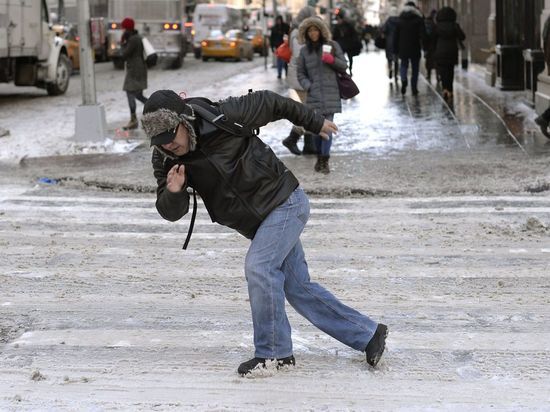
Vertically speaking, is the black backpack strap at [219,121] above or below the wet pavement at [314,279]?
above

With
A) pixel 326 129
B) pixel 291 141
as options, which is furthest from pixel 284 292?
pixel 291 141

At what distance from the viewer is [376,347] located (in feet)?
17.8

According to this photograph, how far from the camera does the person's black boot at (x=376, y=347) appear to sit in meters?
5.40

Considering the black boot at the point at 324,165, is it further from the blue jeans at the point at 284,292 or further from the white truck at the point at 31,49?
the white truck at the point at 31,49

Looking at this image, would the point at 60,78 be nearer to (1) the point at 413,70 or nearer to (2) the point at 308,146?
(1) the point at 413,70

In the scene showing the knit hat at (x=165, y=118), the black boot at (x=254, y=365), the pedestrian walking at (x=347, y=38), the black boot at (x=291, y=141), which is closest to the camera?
the knit hat at (x=165, y=118)

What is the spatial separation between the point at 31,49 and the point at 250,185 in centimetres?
2076

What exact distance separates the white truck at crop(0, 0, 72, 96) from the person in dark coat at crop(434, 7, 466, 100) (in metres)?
9.51

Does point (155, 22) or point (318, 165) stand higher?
point (155, 22)

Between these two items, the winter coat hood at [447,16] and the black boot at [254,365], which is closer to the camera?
the black boot at [254,365]

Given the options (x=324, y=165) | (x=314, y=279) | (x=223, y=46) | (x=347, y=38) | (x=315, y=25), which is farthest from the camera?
A: (x=223, y=46)

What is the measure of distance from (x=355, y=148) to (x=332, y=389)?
9886 millimetres

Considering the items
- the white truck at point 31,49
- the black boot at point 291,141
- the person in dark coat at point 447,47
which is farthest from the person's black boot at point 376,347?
the white truck at point 31,49

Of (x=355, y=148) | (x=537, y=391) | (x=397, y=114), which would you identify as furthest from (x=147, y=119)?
(x=397, y=114)
